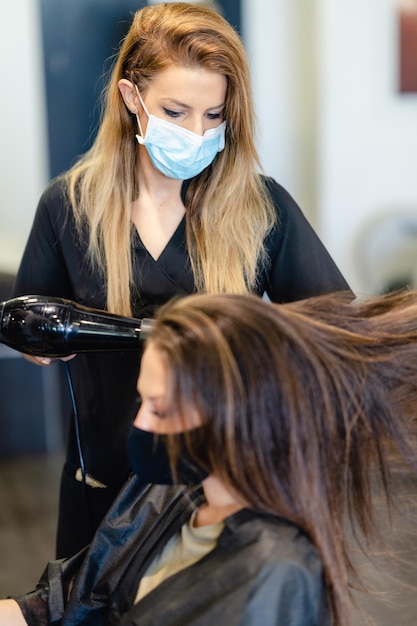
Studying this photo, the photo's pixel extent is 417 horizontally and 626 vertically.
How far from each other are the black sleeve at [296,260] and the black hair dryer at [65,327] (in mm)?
335

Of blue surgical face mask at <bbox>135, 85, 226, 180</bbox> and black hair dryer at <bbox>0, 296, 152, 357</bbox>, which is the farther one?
blue surgical face mask at <bbox>135, 85, 226, 180</bbox>

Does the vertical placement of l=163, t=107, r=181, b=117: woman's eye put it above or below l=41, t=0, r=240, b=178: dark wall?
below

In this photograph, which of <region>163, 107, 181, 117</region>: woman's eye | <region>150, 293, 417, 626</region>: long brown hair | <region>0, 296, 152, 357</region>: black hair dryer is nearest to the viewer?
<region>150, 293, 417, 626</region>: long brown hair

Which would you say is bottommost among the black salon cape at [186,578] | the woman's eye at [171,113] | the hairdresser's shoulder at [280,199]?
the black salon cape at [186,578]

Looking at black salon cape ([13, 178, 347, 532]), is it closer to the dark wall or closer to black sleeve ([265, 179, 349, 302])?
black sleeve ([265, 179, 349, 302])

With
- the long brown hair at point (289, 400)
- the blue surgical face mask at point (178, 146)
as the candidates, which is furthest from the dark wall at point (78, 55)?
the long brown hair at point (289, 400)

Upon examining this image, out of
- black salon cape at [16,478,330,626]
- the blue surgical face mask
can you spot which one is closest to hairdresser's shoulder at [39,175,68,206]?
the blue surgical face mask

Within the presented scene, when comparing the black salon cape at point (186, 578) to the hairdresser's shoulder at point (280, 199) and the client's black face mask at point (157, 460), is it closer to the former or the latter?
the client's black face mask at point (157, 460)

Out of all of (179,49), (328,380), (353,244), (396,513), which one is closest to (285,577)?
(328,380)

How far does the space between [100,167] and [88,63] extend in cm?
122

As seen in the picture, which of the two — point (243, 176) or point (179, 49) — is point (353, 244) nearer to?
point (243, 176)

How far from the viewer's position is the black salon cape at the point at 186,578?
38.1 inches

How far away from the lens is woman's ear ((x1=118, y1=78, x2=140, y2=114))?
4.90ft

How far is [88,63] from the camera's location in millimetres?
2668
